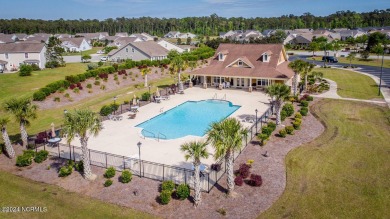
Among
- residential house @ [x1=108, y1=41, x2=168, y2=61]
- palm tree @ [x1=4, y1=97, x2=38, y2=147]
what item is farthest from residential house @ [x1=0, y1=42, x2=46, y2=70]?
palm tree @ [x1=4, y1=97, x2=38, y2=147]

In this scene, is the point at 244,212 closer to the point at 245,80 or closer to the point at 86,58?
the point at 245,80

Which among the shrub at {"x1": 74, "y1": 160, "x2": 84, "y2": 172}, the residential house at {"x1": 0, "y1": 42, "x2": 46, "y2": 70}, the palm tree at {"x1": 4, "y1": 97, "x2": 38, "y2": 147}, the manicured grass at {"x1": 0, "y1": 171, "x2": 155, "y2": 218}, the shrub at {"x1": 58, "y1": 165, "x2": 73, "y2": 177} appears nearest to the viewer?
the manicured grass at {"x1": 0, "y1": 171, "x2": 155, "y2": 218}

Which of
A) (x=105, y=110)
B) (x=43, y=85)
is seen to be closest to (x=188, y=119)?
(x=105, y=110)

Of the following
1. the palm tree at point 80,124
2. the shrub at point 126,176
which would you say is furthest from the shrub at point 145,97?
the shrub at point 126,176

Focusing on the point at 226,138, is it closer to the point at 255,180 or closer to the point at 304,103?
the point at 255,180

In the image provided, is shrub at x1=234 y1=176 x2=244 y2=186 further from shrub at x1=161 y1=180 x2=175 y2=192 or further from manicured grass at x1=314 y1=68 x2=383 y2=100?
manicured grass at x1=314 y1=68 x2=383 y2=100
